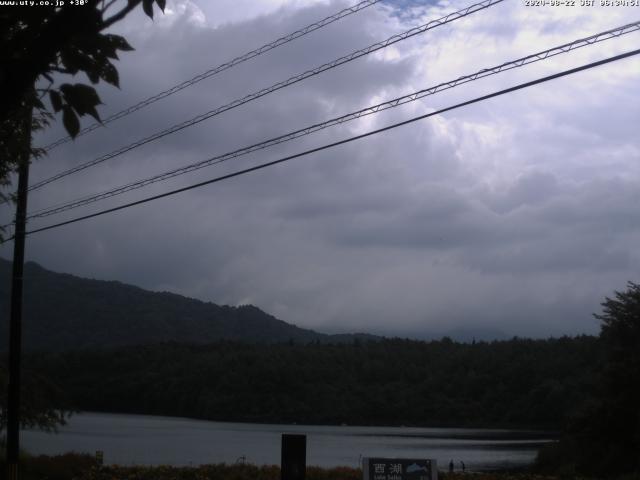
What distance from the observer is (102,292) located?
609 ft

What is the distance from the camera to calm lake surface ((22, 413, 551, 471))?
42766 mm

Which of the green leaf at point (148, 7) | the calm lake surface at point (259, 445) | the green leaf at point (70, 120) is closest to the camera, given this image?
the green leaf at point (148, 7)

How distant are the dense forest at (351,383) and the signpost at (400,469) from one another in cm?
6753

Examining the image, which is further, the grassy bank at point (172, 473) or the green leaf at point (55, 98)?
the grassy bank at point (172, 473)

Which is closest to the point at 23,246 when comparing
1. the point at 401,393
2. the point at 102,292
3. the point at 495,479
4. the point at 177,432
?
the point at 495,479

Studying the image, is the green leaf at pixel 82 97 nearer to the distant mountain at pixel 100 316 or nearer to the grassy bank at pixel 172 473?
the grassy bank at pixel 172 473

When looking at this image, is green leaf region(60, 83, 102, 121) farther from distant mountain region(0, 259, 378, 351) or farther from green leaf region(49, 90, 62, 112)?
distant mountain region(0, 259, 378, 351)

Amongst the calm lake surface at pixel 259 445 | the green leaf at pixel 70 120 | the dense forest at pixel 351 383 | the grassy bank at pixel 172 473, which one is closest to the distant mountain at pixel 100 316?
the dense forest at pixel 351 383

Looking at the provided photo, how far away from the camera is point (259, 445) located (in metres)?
58.0

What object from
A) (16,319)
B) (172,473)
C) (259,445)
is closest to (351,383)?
(259,445)

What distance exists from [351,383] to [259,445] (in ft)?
136

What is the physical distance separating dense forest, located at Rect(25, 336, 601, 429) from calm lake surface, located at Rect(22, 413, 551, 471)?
3089 mm

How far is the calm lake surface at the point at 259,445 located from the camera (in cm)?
4277

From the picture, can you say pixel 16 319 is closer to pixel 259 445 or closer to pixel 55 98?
pixel 55 98
